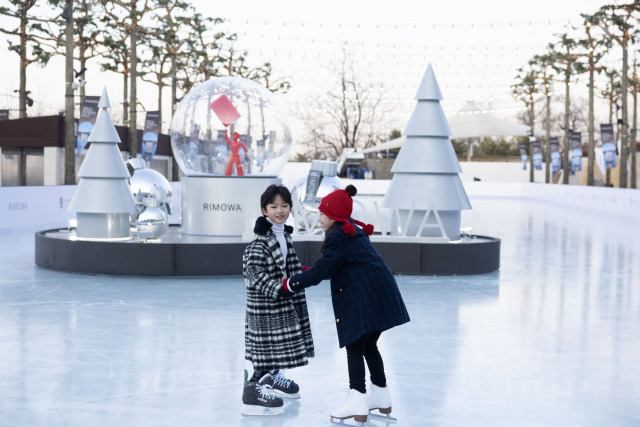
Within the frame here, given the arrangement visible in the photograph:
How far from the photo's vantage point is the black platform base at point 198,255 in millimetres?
10625

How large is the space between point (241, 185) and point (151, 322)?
166 inches

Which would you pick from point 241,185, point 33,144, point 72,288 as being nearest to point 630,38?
point 33,144

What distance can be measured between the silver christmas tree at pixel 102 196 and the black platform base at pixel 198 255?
346mm

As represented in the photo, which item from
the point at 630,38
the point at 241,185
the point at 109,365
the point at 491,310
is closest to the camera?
the point at 109,365

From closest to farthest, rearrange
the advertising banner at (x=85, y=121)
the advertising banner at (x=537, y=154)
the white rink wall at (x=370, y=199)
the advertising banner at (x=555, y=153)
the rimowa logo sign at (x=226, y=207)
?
the rimowa logo sign at (x=226, y=207) < the white rink wall at (x=370, y=199) < the advertising banner at (x=85, y=121) < the advertising banner at (x=555, y=153) < the advertising banner at (x=537, y=154)

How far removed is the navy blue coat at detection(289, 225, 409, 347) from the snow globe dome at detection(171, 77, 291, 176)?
7.48m

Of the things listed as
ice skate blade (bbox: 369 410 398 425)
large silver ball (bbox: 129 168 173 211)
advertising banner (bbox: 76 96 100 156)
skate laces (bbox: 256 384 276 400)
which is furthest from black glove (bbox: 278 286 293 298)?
advertising banner (bbox: 76 96 100 156)

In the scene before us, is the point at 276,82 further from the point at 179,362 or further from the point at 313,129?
the point at 179,362

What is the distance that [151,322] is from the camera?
305 inches

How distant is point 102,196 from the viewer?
11.4 meters

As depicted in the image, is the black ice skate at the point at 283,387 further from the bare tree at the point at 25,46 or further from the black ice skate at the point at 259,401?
the bare tree at the point at 25,46

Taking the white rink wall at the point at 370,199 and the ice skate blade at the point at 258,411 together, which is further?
the white rink wall at the point at 370,199

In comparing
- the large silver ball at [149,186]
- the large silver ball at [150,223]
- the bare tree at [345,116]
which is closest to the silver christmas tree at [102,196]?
the large silver ball at [150,223]

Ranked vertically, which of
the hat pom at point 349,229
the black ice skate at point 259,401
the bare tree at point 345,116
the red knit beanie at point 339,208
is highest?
the bare tree at point 345,116
